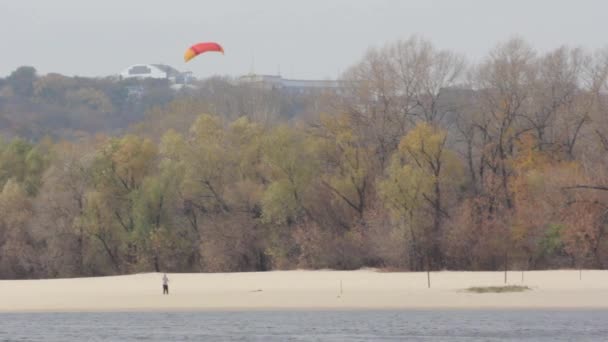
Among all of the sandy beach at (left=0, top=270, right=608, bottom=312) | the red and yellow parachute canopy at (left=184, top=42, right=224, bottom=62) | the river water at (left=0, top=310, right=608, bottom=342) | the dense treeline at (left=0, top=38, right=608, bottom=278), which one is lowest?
the river water at (left=0, top=310, right=608, bottom=342)

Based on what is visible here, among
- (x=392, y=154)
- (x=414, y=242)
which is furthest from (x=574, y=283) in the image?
(x=392, y=154)

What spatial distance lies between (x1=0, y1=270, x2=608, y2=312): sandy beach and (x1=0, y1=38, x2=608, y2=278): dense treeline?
13.7ft

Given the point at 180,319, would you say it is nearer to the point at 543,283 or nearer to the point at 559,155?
the point at 543,283

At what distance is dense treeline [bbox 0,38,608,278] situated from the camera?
55312 mm

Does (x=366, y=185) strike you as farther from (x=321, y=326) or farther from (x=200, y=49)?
(x=321, y=326)

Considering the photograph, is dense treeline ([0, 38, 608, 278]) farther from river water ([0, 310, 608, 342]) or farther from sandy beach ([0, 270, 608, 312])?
river water ([0, 310, 608, 342])

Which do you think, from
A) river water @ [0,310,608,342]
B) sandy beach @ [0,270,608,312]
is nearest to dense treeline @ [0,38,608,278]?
sandy beach @ [0,270,608,312]

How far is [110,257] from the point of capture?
2581 inches

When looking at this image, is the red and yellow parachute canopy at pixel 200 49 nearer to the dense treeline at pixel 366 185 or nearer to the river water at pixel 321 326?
the dense treeline at pixel 366 185

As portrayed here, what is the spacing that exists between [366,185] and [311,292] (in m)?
14.1

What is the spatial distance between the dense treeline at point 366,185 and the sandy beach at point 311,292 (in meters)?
4.18

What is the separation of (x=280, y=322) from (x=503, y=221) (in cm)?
1928

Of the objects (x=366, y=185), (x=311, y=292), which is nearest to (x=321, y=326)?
(x=311, y=292)

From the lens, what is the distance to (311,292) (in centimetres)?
4688
